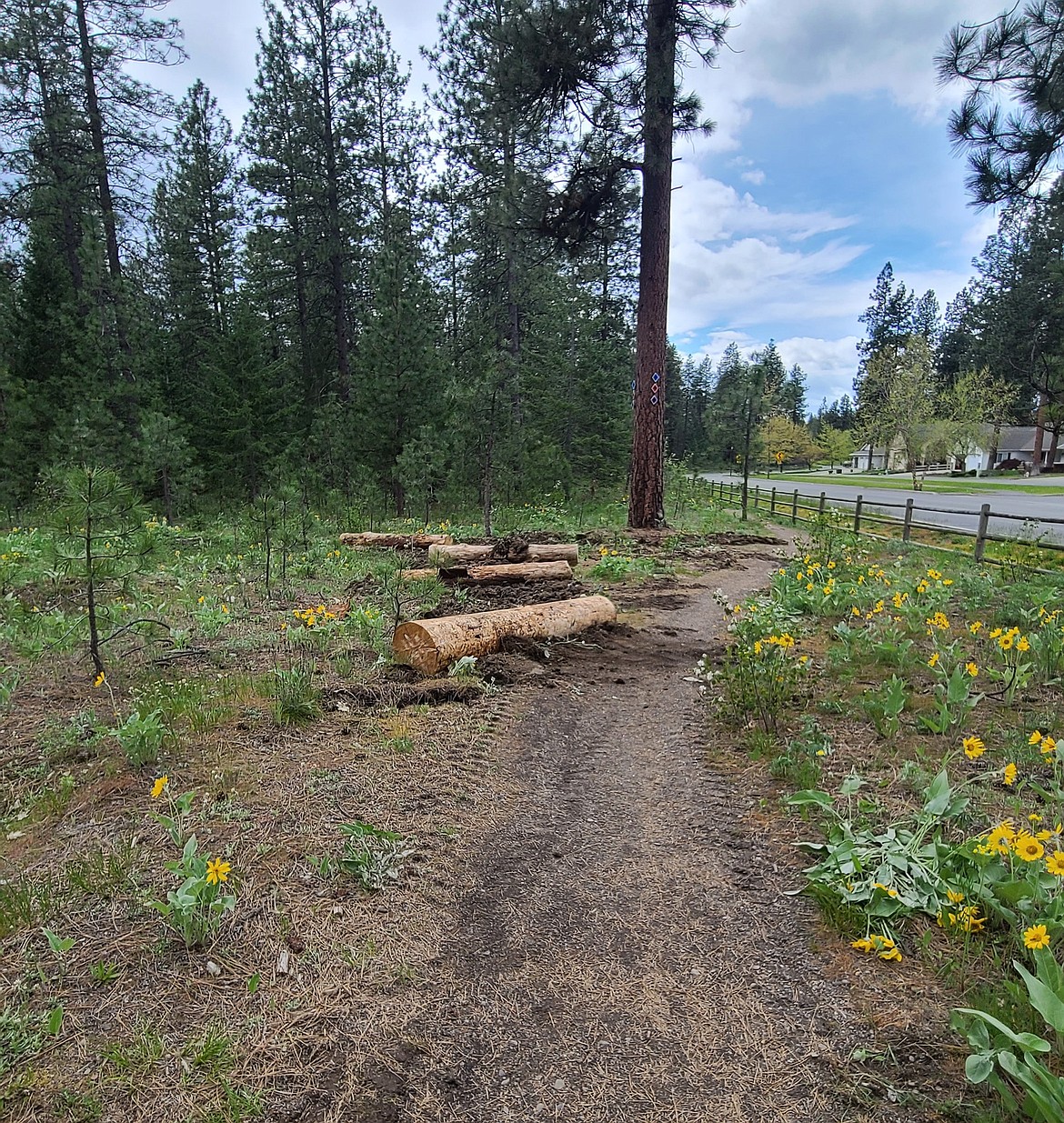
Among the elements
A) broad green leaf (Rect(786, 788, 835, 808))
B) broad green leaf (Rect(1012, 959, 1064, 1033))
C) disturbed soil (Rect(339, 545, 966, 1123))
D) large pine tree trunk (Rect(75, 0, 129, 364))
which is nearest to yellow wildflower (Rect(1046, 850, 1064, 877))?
broad green leaf (Rect(1012, 959, 1064, 1033))

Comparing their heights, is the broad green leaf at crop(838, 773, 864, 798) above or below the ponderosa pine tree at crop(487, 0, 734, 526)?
below

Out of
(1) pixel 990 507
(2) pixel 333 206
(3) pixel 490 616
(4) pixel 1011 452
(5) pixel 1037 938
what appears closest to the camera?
(5) pixel 1037 938

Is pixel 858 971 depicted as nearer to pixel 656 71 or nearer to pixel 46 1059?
pixel 46 1059

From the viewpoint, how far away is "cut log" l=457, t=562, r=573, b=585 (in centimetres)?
748

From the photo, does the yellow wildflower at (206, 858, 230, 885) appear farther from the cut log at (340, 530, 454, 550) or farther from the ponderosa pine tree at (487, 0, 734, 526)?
the ponderosa pine tree at (487, 0, 734, 526)

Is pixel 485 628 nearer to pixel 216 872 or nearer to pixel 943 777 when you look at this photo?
pixel 216 872

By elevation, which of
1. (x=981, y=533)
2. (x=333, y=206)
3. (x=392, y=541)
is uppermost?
(x=333, y=206)

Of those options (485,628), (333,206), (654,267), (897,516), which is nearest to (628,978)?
(485,628)

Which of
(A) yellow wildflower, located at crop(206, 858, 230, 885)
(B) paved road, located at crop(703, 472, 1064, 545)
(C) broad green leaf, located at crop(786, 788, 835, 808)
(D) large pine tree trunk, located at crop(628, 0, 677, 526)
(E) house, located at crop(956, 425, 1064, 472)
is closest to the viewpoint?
(A) yellow wildflower, located at crop(206, 858, 230, 885)

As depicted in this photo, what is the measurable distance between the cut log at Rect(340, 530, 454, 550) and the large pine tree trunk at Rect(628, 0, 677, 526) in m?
4.34

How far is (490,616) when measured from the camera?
18.5 ft

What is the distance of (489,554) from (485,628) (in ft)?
10.7

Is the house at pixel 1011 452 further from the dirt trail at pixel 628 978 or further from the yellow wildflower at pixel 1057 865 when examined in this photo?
the yellow wildflower at pixel 1057 865

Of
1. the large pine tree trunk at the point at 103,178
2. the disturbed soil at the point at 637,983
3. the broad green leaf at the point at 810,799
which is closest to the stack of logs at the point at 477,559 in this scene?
the disturbed soil at the point at 637,983
